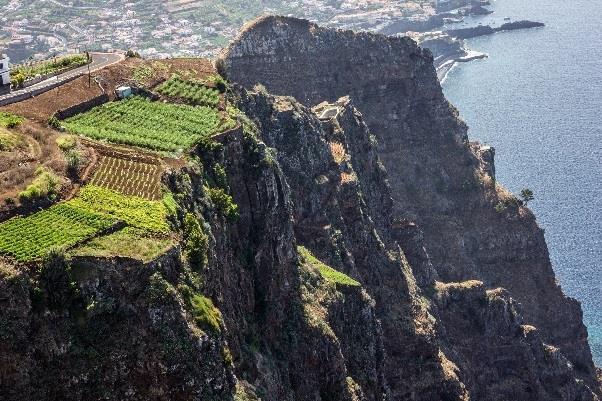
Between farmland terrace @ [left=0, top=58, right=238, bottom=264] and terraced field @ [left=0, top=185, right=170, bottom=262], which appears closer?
terraced field @ [left=0, top=185, right=170, bottom=262]

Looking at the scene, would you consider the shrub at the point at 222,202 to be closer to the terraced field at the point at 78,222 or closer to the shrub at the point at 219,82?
the terraced field at the point at 78,222

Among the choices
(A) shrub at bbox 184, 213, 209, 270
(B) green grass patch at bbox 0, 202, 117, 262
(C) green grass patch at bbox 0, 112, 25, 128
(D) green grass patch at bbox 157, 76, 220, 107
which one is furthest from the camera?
(D) green grass patch at bbox 157, 76, 220, 107

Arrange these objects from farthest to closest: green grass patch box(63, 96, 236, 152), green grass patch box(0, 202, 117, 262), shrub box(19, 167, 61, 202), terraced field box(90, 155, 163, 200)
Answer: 1. green grass patch box(63, 96, 236, 152)
2. terraced field box(90, 155, 163, 200)
3. shrub box(19, 167, 61, 202)
4. green grass patch box(0, 202, 117, 262)

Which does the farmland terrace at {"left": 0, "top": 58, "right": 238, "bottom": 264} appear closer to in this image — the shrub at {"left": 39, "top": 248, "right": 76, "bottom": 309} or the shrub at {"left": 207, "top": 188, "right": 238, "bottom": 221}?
the shrub at {"left": 207, "top": 188, "right": 238, "bottom": 221}

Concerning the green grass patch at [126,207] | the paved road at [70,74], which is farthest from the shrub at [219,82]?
the green grass patch at [126,207]

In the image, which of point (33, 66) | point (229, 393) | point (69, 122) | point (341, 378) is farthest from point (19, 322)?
point (33, 66)

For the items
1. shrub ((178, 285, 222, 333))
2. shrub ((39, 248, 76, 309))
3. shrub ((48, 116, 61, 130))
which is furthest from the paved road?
shrub ((178, 285, 222, 333))

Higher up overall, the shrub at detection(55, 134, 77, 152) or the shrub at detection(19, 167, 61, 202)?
the shrub at detection(19, 167, 61, 202)
